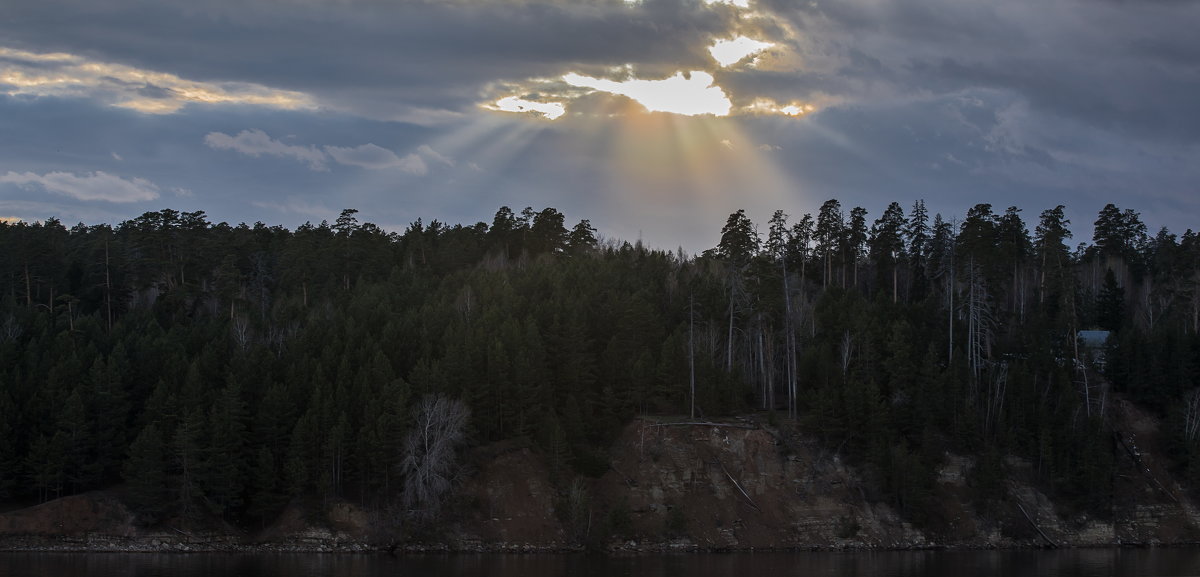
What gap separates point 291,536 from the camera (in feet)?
243

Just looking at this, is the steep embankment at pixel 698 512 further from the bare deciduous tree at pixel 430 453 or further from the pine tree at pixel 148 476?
the bare deciduous tree at pixel 430 453

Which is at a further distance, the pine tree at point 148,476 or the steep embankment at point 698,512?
the steep embankment at point 698,512

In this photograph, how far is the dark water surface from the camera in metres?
59.8

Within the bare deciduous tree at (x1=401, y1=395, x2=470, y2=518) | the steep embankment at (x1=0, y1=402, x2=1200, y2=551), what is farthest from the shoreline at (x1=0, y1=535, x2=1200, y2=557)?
the bare deciduous tree at (x1=401, y1=395, x2=470, y2=518)

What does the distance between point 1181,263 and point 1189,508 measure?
4621cm

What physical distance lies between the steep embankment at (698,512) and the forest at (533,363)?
1.62 meters

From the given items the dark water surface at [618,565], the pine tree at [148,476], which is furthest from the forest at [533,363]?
the dark water surface at [618,565]

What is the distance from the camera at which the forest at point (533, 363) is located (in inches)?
3007

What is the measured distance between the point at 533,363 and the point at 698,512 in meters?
18.4

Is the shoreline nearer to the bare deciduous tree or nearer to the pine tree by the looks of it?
the pine tree

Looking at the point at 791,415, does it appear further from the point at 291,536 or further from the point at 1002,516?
the point at 291,536

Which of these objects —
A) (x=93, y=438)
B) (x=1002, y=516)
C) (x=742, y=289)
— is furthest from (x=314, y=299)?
(x=1002, y=516)

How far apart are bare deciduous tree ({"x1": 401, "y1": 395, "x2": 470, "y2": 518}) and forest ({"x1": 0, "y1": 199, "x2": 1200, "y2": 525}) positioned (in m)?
0.22

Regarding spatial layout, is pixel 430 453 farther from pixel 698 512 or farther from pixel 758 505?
pixel 758 505
